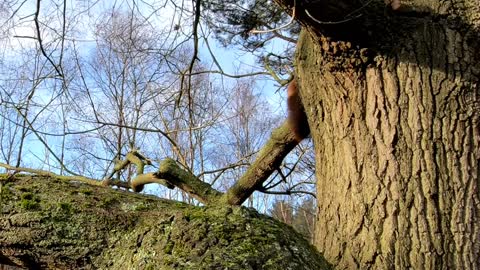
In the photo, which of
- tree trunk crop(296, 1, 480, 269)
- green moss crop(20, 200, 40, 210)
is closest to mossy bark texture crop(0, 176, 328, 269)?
green moss crop(20, 200, 40, 210)

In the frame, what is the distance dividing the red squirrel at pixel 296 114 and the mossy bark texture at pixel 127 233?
693 mm

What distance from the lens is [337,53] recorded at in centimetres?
157

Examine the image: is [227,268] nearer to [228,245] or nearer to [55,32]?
[228,245]

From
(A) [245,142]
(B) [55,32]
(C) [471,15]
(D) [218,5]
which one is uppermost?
(A) [245,142]

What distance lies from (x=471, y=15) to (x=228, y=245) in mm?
1114

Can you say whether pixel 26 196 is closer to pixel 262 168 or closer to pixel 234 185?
pixel 234 185

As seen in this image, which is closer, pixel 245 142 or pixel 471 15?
pixel 471 15

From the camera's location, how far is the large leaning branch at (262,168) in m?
2.27

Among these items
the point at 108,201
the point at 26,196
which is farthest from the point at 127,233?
the point at 26,196

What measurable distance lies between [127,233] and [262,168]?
3.23 feet

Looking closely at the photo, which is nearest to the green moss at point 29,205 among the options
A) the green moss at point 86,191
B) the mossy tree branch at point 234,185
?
the green moss at point 86,191

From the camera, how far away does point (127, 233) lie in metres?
1.46

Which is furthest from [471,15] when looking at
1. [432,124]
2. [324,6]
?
[324,6]

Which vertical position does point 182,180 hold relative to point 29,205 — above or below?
above
